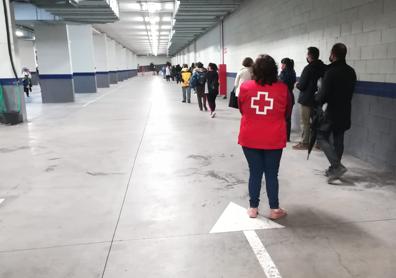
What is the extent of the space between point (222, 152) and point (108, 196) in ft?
7.92

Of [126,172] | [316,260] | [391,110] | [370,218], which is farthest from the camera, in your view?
[126,172]

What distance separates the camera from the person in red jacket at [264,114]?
3.06m

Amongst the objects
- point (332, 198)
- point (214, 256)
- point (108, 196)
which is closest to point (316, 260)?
point (214, 256)

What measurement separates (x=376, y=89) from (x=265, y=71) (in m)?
2.71

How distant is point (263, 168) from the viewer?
132 inches

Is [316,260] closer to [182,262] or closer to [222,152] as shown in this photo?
[182,262]

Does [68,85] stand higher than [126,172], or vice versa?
[68,85]

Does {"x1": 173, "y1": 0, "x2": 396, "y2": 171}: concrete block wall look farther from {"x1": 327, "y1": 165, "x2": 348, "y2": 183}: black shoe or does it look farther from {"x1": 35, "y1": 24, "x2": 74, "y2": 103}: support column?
{"x1": 35, "y1": 24, "x2": 74, "y2": 103}: support column

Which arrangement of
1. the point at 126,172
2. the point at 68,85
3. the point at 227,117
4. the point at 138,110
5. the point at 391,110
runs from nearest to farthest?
1. the point at 391,110
2. the point at 126,172
3. the point at 227,117
4. the point at 138,110
5. the point at 68,85

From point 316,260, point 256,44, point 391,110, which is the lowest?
point 316,260

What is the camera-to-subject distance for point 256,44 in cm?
1084

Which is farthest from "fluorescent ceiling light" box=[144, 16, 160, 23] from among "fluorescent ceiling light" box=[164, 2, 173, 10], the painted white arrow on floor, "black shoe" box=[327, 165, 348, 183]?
the painted white arrow on floor

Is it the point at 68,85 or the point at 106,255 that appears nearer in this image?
the point at 106,255

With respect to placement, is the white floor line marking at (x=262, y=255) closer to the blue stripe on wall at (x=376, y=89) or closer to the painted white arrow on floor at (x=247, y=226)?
the painted white arrow on floor at (x=247, y=226)
